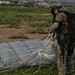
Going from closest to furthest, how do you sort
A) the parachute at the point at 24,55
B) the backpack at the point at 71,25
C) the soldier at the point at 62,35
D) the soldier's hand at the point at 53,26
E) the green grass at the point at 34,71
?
the soldier's hand at the point at 53,26
the soldier at the point at 62,35
the backpack at the point at 71,25
the parachute at the point at 24,55
the green grass at the point at 34,71

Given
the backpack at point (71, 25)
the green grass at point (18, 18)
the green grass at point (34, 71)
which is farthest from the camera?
the green grass at point (18, 18)

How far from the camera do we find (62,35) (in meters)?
6.36

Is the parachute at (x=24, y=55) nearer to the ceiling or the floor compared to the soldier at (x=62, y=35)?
nearer to the floor

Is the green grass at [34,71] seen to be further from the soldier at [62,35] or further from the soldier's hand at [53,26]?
the soldier's hand at [53,26]

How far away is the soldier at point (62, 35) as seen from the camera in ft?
20.1

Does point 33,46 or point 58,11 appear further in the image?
point 33,46

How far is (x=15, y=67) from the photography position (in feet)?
25.0

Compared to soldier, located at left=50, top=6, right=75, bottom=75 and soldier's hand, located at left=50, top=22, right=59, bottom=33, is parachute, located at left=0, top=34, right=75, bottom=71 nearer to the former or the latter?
soldier, located at left=50, top=6, right=75, bottom=75

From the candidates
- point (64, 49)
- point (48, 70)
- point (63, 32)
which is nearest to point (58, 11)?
point (63, 32)

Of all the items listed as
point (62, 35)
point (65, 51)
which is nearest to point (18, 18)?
point (65, 51)

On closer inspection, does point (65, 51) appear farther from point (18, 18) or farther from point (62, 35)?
point (18, 18)

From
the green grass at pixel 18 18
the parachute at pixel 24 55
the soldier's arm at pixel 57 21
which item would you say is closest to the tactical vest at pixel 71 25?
the soldier's arm at pixel 57 21

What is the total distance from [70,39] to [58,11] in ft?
2.51

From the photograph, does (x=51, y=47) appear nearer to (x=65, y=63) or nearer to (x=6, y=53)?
(x=65, y=63)
